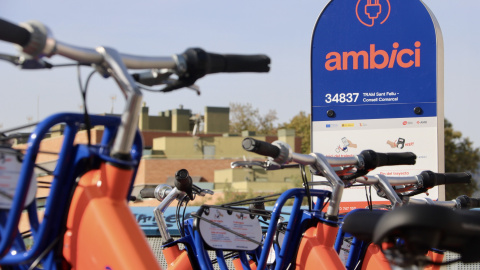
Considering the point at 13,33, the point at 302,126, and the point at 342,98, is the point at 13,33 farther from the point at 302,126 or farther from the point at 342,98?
the point at 302,126

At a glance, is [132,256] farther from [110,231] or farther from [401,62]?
[401,62]

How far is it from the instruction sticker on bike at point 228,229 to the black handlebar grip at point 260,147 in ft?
4.36

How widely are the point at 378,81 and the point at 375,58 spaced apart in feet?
0.79

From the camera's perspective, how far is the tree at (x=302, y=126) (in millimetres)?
71625

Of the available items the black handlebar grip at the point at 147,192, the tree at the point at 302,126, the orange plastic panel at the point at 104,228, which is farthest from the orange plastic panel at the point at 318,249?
the tree at the point at 302,126

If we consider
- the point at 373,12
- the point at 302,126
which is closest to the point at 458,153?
the point at 302,126

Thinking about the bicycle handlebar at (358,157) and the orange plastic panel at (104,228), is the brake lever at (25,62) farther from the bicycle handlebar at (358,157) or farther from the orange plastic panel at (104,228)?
the bicycle handlebar at (358,157)

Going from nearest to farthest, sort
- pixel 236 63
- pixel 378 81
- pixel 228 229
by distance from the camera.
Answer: pixel 236 63 → pixel 228 229 → pixel 378 81

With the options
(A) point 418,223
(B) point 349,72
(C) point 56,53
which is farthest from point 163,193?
(A) point 418,223

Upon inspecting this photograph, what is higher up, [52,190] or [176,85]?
[176,85]

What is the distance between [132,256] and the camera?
97.3 inches

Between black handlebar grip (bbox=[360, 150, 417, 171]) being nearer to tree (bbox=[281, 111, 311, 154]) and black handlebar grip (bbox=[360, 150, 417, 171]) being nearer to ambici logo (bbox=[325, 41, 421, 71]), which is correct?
ambici logo (bbox=[325, 41, 421, 71])

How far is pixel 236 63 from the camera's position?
2.69 m

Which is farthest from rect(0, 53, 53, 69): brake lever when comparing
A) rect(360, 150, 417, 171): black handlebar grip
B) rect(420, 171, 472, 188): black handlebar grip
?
rect(420, 171, 472, 188): black handlebar grip
